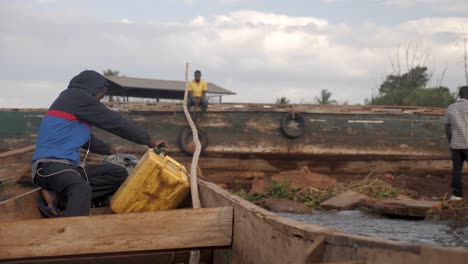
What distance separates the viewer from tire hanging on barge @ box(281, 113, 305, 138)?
1309cm

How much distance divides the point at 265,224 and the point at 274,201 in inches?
252

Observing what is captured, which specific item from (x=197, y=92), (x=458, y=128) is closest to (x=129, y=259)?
(x=458, y=128)

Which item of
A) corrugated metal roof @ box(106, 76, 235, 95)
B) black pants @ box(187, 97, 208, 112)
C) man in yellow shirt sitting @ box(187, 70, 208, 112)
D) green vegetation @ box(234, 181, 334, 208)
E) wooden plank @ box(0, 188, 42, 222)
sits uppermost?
corrugated metal roof @ box(106, 76, 235, 95)

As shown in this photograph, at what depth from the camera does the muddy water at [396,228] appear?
675 centimetres

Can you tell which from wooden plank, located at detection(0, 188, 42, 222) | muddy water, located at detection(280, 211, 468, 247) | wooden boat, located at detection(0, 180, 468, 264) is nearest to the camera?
wooden boat, located at detection(0, 180, 468, 264)

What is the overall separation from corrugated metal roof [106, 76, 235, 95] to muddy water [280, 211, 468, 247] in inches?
564

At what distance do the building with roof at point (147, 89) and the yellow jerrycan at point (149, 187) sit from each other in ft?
56.8

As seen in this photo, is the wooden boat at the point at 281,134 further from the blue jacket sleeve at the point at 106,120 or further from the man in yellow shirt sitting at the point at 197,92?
the blue jacket sleeve at the point at 106,120

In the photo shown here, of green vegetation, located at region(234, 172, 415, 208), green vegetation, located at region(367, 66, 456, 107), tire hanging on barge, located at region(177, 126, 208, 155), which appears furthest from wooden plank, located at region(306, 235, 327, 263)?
green vegetation, located at region(367, 66, 456, 107)

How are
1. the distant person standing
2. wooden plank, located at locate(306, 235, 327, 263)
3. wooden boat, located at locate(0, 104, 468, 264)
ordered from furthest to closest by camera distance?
the distant person standing, wooden plank, located at locate(306, 235, 327, 263), wooden boat, located at locate(0, 104, 468, 264)

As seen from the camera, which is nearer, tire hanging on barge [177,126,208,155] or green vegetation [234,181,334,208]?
green vegetation [234,181,334,208]

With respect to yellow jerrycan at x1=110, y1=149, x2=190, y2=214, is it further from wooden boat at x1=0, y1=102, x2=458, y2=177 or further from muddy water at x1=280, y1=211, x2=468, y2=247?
wooden boat at x1=0, y1=102, x2=458, y2=177

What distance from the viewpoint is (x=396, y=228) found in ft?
24.7

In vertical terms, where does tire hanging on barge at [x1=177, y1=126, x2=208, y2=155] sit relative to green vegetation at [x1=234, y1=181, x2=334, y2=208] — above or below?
above
